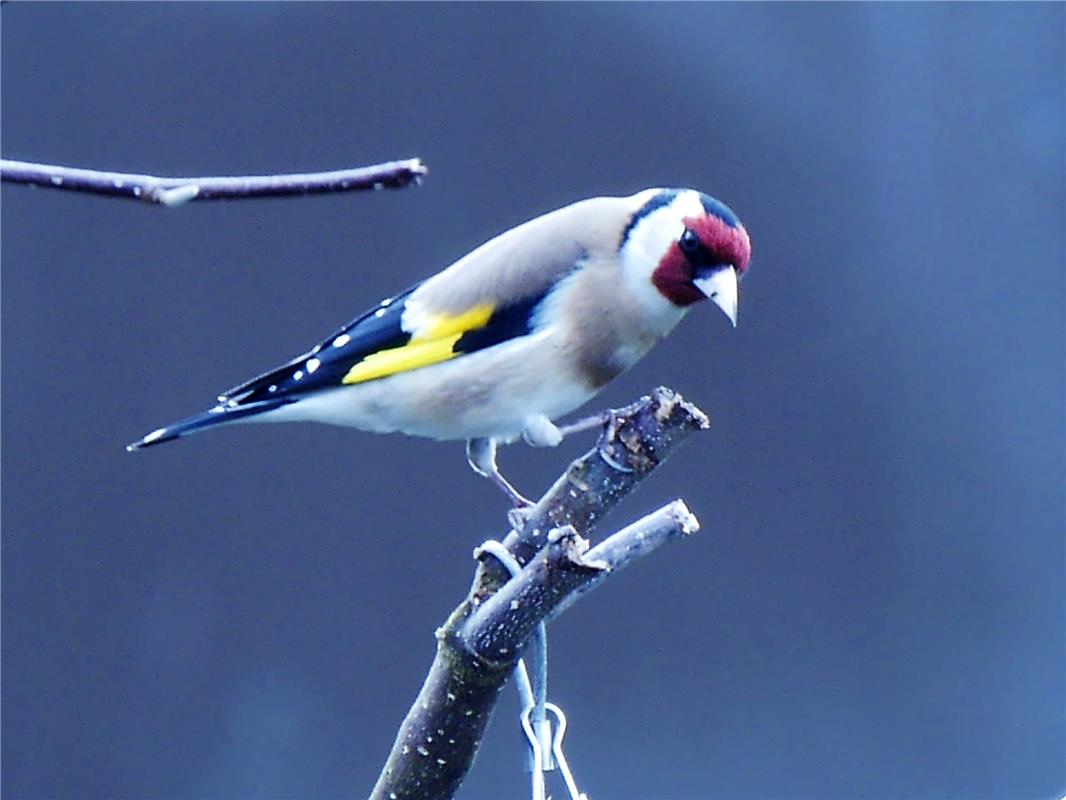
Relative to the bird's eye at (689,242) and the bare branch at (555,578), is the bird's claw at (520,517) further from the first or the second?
the bird's eye at (689,242)

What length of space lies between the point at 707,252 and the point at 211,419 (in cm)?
52

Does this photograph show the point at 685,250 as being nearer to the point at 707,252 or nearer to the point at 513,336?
the point at 707,252

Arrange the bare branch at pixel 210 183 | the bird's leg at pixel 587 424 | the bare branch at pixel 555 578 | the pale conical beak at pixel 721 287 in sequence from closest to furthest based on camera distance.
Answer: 1. the bare branch at pixel 210 183
2. the bare branch at pixel 555 578
3. the bird's leg at pixel 587 424
4. the pale conical beak at pixel 721 287

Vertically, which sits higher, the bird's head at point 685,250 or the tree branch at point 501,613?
the bird's head at point 685,250

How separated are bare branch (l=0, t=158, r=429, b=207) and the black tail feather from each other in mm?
626

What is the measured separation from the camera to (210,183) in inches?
22.7

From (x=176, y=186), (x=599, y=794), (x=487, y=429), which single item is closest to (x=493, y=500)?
(x=599, y=794)

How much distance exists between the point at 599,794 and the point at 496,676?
147cm

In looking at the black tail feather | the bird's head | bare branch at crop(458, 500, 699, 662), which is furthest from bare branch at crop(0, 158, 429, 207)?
the bird's head

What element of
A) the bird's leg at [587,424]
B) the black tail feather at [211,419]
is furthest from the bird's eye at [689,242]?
the black tail feather at [211,419]

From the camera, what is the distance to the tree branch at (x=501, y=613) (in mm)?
1084

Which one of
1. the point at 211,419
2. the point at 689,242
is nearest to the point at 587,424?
the point at 689,242

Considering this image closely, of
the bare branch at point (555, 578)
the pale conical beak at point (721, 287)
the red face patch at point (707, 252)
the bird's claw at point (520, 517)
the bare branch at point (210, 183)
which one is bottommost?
the bare branch at point (210, 183)

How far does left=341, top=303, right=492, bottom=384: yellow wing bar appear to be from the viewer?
140cm
